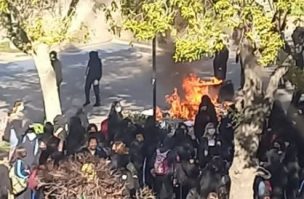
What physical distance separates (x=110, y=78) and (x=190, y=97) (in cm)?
778

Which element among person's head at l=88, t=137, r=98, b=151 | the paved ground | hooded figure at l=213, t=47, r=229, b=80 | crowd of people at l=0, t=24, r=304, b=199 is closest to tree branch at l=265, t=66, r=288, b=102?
crowd of people at l=0, t=24, r=304, b=199

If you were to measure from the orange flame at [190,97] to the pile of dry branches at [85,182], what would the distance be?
7.27m

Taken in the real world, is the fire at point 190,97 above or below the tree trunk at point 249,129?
below

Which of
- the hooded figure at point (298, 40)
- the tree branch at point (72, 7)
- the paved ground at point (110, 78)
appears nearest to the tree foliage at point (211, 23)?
the hooded figure at point (298, 40)

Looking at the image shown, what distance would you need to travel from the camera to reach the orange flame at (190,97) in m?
19.8

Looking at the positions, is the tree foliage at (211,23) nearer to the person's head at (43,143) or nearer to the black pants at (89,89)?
the person's head at (43,143)

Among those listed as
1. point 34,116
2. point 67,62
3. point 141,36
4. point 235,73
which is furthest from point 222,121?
point 67,62

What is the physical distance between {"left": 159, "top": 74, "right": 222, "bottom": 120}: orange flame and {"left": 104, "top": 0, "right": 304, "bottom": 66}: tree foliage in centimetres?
767

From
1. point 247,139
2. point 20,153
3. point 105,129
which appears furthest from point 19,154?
point 247,139

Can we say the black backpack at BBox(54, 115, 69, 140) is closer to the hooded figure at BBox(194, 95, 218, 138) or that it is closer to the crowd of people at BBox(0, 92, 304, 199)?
the crowd of people at BBox(0, 92, 304, 199)

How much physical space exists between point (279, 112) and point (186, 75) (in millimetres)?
7439

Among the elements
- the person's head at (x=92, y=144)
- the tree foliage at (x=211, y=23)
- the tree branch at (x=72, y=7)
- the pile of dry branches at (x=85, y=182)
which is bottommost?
the person's head at (x=92, y=144)

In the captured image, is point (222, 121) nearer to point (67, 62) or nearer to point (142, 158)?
point (142, 158)

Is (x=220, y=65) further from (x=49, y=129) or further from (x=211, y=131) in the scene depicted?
(x=49, y=129)
